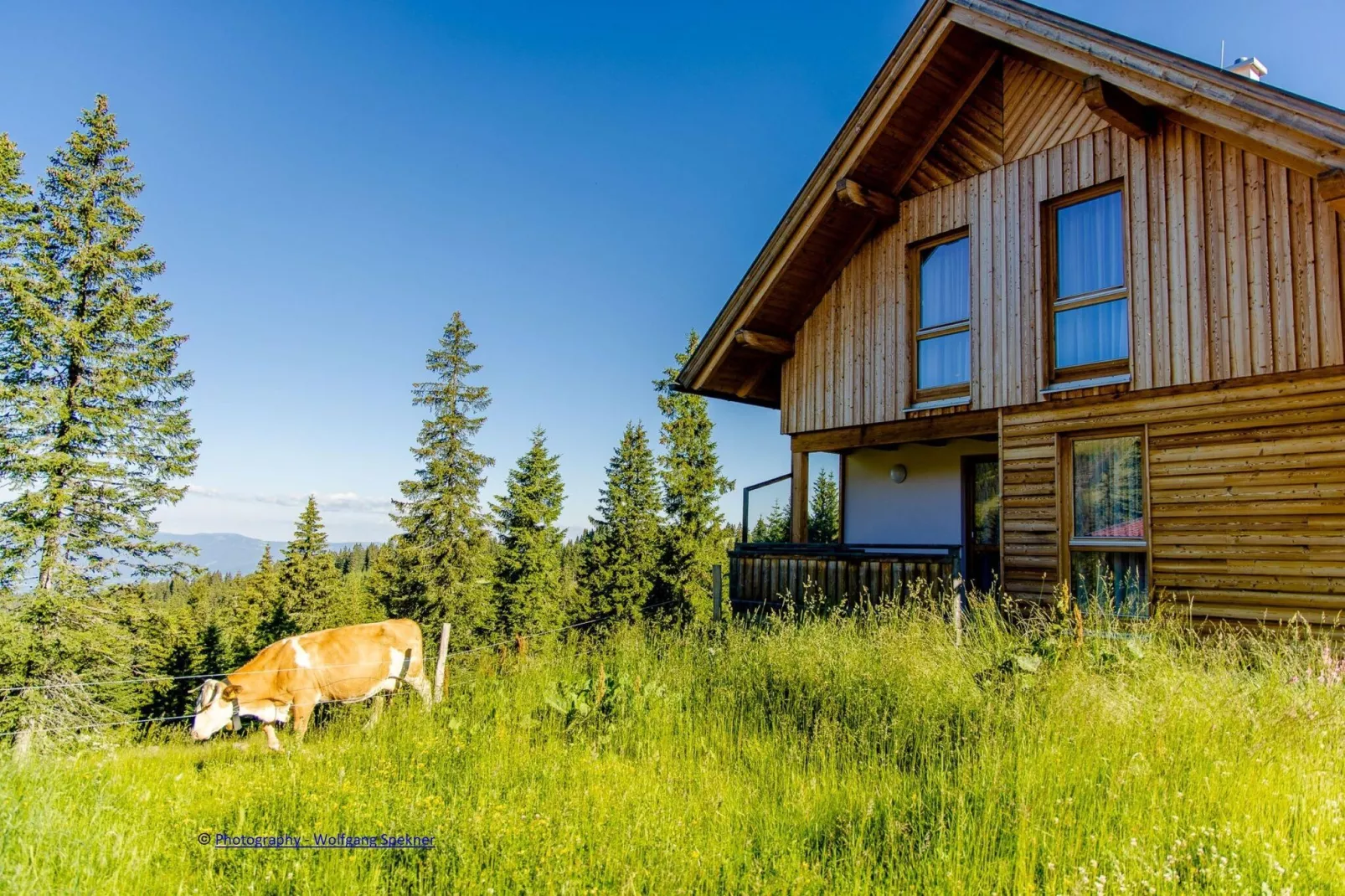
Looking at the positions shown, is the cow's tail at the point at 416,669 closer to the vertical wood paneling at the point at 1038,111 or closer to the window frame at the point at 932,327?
the window frame at the point at 932,327

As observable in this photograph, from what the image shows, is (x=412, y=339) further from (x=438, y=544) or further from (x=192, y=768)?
(x=192, y=768)

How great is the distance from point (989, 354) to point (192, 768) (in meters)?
9.78

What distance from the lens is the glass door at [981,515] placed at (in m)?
11.2

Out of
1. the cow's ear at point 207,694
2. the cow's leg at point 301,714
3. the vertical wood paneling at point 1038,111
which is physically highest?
the vertical wood paneling at point 1038,111

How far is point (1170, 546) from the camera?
7.89 metres

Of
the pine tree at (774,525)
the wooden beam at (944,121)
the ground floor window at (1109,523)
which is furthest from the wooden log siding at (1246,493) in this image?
the pine tree at (774,525)

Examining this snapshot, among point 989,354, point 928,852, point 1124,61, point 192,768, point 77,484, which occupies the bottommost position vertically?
point 192,768

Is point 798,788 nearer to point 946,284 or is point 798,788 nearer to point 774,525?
point 946,284

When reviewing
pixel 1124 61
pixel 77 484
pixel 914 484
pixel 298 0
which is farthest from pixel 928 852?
pixel 77 484

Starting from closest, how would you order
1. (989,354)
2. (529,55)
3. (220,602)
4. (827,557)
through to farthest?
(989,354) → (827,557) → (529,55) → (220,602)

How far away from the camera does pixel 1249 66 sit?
933 cm

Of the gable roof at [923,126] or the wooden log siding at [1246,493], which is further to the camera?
the wooden log siding at [1246,493]

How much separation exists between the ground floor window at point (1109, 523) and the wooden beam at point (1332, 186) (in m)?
2.88

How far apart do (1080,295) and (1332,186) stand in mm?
2697
